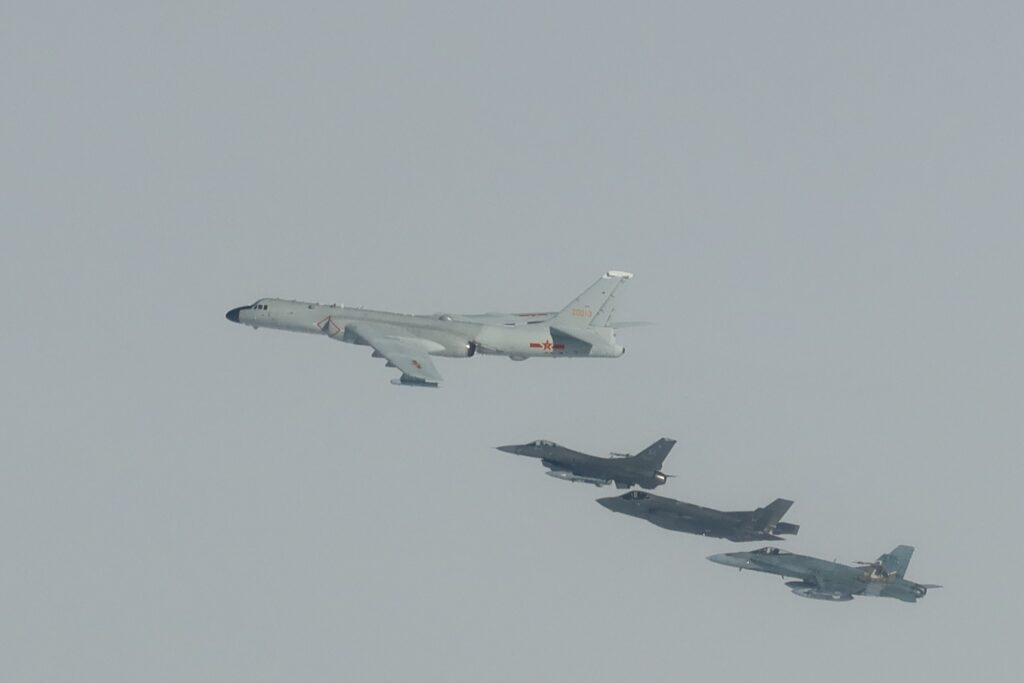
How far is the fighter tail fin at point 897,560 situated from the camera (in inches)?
7333

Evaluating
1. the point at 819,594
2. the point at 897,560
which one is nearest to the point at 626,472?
the point at 819,594

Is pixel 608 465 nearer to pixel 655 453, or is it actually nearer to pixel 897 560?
pixel 655 453

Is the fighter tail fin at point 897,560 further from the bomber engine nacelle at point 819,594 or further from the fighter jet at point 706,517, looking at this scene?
the fighter jet at point 706,517

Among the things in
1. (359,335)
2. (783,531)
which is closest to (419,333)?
(359,335)

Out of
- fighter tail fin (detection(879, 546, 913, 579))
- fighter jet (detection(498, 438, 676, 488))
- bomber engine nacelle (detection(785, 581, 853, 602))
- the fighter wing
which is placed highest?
the fighter wing

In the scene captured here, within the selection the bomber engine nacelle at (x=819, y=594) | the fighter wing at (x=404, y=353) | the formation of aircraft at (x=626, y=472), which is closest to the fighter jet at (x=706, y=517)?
the formation of aircraft at (x=626, y=472)

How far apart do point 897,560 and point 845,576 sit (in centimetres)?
429

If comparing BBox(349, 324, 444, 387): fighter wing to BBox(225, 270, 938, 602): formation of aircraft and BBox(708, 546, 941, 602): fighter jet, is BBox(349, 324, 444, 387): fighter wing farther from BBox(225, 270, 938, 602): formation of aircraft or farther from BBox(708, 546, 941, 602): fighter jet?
BBox(708, 546, 941, 602): fighter jet

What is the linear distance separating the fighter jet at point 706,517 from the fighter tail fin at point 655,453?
98.3 inches

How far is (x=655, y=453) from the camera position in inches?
7505

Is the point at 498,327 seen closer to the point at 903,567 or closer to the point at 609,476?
the point at 609,476

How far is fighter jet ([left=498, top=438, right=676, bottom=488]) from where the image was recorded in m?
190

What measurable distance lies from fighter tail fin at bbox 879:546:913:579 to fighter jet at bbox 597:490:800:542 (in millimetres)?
7323

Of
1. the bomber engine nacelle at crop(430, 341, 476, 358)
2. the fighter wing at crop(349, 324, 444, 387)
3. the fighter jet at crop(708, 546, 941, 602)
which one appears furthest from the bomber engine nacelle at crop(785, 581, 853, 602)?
the bomber engine nacelle at crop(430, 341, 476, 358)
